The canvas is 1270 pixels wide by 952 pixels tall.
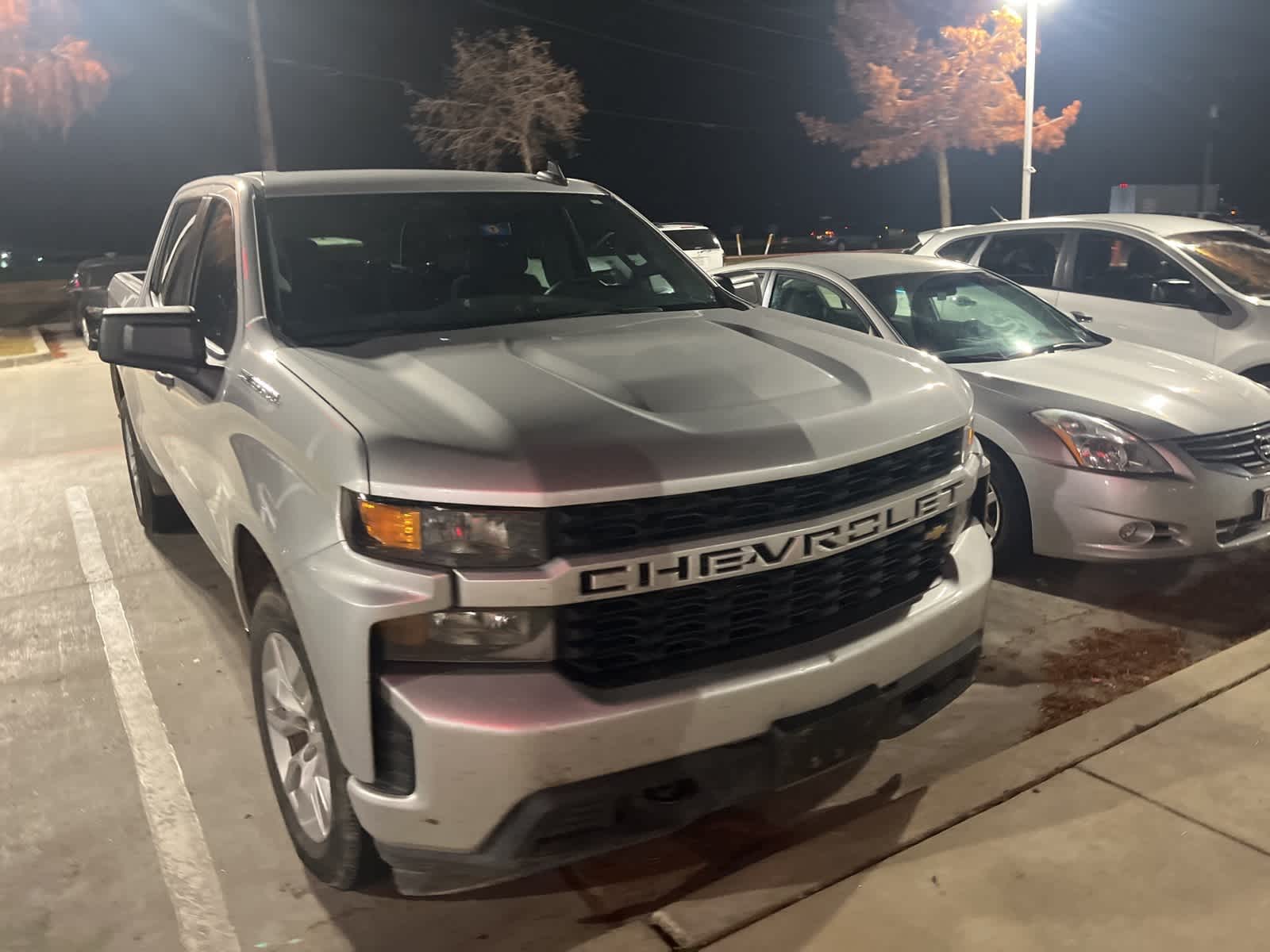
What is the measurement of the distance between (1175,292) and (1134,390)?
107 inches

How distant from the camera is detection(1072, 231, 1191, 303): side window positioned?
7418mm

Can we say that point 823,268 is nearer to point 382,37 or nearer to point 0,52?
point 0,52

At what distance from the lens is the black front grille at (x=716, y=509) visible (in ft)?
7.61

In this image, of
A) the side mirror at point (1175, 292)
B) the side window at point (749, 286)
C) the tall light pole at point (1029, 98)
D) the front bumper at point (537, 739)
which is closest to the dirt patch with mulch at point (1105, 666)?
the front bumper at point (537, 739)

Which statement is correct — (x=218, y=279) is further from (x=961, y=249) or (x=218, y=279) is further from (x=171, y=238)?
(x=961, y=249)

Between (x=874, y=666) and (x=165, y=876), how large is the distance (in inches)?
81.3

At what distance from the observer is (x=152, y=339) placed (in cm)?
328

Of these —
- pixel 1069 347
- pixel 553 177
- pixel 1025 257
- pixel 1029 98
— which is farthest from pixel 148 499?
pixel 1029 98

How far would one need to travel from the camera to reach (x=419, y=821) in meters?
2.34

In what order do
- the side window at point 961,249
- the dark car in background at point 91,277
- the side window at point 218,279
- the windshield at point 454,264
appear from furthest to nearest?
the dark car in background at point 91,277, the side window at point 961,249, the side window at point 218,279, the windshield at point 454,264

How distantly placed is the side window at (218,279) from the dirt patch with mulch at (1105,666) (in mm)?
3105

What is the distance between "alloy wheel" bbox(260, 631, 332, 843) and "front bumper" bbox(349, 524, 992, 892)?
13.2 inches

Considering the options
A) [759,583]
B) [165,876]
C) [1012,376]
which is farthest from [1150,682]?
[165,876]

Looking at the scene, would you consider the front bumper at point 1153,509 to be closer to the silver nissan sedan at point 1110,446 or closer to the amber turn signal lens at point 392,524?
the silver nissan sedan at point 1110,446
